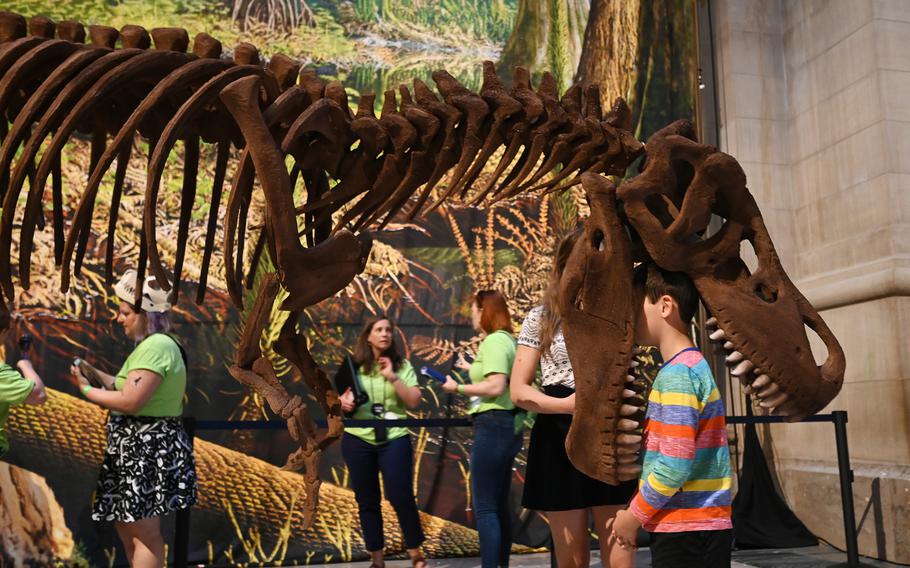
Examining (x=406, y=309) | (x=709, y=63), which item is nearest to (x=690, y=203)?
(x=406, y=309)

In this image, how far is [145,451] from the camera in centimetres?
361

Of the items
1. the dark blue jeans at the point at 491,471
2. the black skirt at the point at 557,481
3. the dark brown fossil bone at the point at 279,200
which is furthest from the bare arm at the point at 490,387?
the dark brown fossil bone at the point at 279,200

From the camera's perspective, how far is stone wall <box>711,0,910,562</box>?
5.59m

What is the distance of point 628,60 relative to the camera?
7094 millimetres

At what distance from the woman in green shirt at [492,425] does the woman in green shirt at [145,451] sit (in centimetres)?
142

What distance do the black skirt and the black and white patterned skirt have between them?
1624 millimetres

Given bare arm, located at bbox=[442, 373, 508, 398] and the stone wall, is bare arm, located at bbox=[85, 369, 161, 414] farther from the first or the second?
the stone wall

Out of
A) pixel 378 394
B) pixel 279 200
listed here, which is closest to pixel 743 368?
pixel 279 200

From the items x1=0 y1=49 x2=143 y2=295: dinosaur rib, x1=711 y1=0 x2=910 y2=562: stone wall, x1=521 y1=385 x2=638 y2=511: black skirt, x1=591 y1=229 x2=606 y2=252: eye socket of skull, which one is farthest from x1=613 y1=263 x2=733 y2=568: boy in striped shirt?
x1=711 y1=0 x2=910 y2=562: stone wall

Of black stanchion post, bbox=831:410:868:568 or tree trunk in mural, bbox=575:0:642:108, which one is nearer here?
black stanchion post, bbox=831:410:868:568

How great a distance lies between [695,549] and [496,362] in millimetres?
2028

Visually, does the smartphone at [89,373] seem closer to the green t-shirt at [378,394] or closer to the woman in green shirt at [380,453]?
the woman in green shirt at [380,453]

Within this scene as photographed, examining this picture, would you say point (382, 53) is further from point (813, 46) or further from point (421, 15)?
point (813, 46)

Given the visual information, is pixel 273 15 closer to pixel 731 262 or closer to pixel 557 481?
pixel 557 481
